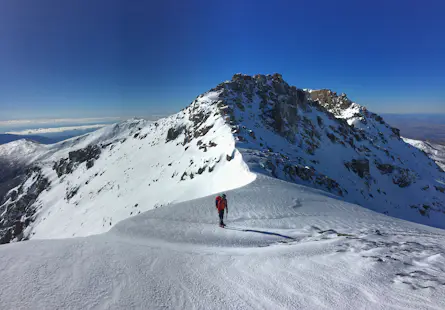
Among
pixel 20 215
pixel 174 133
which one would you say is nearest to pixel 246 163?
pixel 174 133

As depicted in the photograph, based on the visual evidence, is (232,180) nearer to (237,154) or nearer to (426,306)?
(237,154)

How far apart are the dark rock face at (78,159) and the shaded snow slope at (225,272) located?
8140 cm

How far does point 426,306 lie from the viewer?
14.0ft

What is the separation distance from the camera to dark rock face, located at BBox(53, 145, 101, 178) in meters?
83.5

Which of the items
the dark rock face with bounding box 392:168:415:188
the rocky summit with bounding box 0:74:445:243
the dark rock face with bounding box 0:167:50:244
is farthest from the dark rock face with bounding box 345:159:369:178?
the dark rock face with bounding box 0:167:50:244

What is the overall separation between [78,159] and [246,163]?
93.7 metres

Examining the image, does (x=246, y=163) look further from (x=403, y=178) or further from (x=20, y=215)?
(x=20, y=215)

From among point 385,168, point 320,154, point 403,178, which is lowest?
point 403,178

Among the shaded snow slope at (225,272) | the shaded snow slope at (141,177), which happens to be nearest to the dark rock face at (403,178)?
the shaded snow slope at (141,177)

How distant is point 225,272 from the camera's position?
21.5ft

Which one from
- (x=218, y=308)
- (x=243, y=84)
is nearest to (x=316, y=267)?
(x=218, y=308)

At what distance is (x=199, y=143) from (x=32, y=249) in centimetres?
3008

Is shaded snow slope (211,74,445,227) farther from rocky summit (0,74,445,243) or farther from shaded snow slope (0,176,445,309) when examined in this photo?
shaded snow slope (0,176,445,309)

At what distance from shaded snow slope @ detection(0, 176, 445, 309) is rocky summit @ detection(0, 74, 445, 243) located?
1114cm
